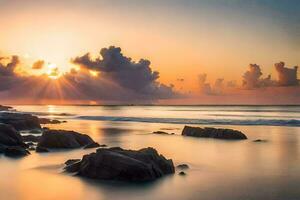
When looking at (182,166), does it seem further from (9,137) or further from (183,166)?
(9,137)

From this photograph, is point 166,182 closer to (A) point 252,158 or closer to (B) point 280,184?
(B) point 280,184

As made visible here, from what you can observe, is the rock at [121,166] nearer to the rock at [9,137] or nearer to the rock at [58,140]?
the rock at [58,140]

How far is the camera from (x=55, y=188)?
1866 cm

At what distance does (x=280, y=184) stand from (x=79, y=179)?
10054mm

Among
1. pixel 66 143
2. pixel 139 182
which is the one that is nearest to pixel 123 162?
pixel 139 182

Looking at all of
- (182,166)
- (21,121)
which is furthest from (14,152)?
(21,121)

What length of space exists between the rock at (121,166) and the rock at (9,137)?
13054mm

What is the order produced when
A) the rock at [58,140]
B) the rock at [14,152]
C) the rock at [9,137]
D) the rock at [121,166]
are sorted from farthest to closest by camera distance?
the rock at [58,140] < the rock at [9,137] < the rock at [14,152] < the rock at [121,166]

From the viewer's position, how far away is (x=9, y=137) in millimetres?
32938

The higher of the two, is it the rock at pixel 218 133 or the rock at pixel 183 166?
the rock at pixel 218 133

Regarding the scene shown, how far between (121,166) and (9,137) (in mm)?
16194

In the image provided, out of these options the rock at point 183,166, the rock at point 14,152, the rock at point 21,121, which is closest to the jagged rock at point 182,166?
the rock at point 183,166

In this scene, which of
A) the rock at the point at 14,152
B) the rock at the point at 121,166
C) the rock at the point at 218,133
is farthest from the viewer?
the rock at the point at 218,133

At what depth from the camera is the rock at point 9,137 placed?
3260 centimetres
